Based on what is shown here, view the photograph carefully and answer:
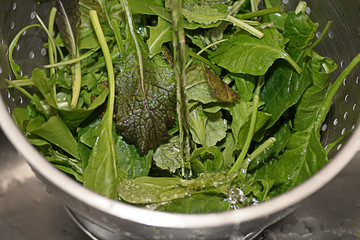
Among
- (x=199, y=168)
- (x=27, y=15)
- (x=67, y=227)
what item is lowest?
(x=67, y=227)

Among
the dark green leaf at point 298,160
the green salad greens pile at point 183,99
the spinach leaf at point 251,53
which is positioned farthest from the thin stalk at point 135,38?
the dark green leaf at point 298,160

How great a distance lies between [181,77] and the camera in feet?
1.80

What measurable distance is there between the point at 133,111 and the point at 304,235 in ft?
1.16

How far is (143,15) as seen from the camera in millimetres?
627

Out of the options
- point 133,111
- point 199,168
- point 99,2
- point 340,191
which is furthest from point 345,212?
point 99,2

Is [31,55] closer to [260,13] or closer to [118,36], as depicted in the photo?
[118,36]

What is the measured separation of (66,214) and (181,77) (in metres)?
0.32

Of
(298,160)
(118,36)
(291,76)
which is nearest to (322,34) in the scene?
(291,76)

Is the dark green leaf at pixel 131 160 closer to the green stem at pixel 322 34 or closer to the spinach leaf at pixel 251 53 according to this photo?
the spinach leaf at pixel 251 53

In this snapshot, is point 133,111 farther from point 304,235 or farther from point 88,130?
point 304,235

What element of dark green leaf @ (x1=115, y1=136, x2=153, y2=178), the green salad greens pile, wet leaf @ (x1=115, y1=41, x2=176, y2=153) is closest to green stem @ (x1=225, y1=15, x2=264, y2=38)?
the green salad greens pile

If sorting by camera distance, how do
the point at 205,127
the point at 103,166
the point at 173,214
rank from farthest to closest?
the point at 205,127
the point at 103,166
the point at 173,214

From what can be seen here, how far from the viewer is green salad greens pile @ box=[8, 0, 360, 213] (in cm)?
53

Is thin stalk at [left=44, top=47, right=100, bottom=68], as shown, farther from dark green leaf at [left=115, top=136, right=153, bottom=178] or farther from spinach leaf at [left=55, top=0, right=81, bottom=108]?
dark green leaf at [left=115, top=136, right=153, bottom=178]
